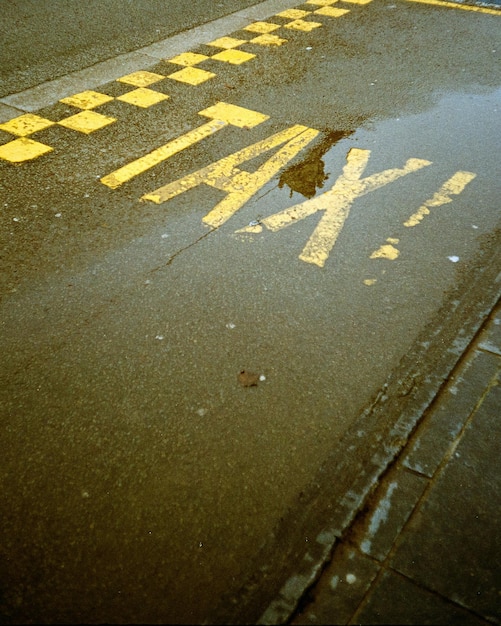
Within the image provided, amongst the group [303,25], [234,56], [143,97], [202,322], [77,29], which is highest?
[77,29]

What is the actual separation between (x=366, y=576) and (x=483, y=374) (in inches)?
53.9

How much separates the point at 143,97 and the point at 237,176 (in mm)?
2062

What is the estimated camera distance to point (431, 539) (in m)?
2.29

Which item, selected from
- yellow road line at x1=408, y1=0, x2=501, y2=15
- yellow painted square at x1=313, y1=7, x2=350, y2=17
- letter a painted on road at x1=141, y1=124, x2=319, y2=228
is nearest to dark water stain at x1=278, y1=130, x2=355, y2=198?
letter a painted on road at x1=141, y1=124, x2=319, y2=228

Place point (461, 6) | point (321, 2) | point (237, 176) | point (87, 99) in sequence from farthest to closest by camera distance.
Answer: point (321, 2), point (461, 6), point (87, 99), point (237, 176)

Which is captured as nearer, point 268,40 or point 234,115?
point 234,115

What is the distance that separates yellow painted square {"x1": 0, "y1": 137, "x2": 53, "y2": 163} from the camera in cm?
498

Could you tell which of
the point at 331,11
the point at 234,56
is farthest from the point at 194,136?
the point at 331,11

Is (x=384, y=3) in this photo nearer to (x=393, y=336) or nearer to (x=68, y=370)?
(x=393, y=336)

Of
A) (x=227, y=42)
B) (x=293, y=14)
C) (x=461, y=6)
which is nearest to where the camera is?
(x=227, y=42)

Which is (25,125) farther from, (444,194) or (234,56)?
(444,194)

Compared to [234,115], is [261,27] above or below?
above

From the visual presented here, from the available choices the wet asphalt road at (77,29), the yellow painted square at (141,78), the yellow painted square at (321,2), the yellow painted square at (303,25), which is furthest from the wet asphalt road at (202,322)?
the yellow painted square at (321,2)

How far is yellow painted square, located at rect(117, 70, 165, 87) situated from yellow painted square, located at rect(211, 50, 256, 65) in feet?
3.10
